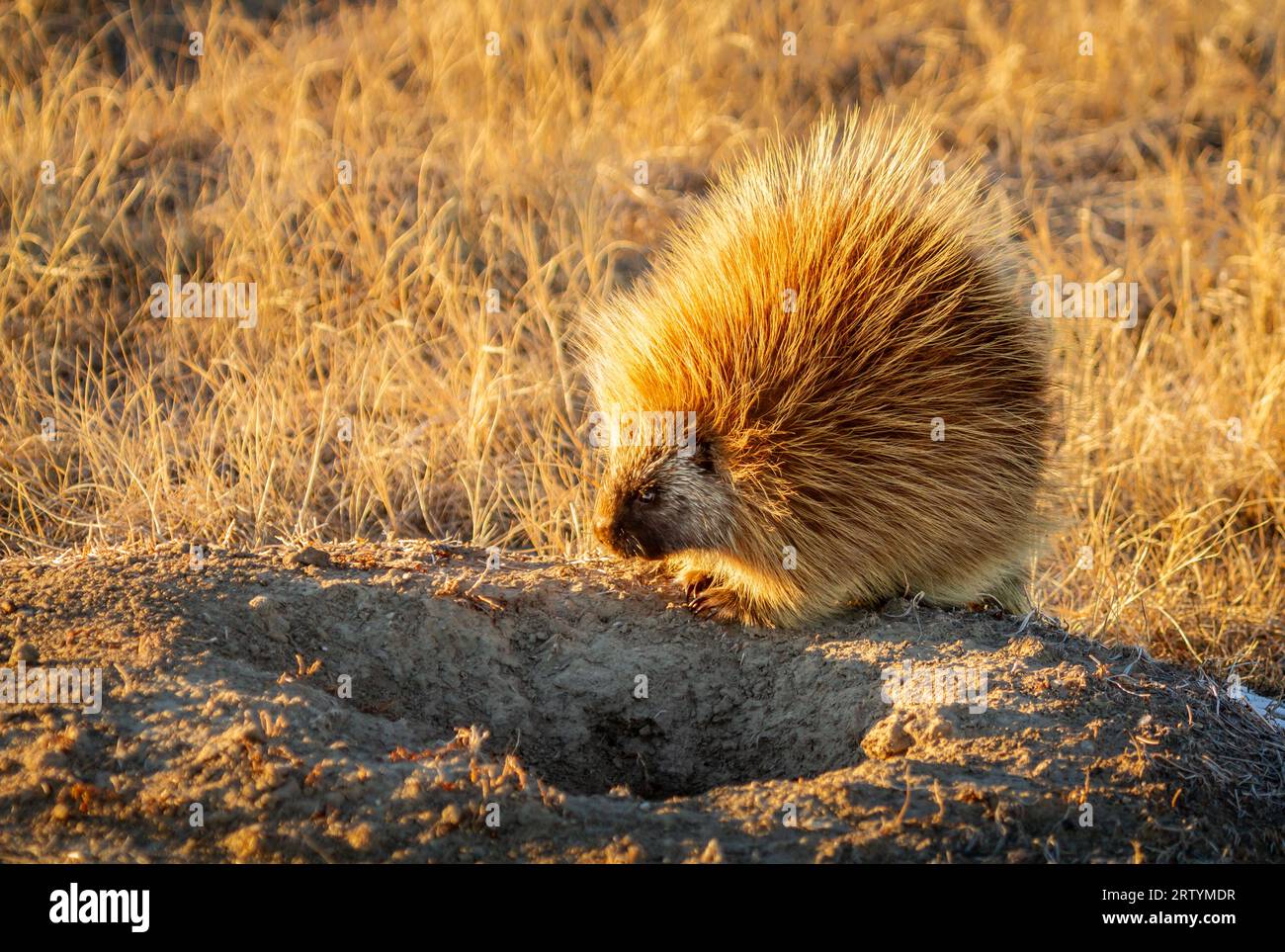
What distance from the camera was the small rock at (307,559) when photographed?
15.0ft

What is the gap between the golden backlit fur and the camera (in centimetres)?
441

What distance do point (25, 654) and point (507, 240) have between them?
5440 mm

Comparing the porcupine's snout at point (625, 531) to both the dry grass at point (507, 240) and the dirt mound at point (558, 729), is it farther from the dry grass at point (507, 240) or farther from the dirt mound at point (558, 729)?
the dry grass at point (507, 240)

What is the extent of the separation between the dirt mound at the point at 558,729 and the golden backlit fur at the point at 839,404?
0.30 m

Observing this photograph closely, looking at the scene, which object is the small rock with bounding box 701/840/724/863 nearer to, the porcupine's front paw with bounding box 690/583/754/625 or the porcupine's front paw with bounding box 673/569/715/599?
the porcupine's front paw with bounding box 690/583/754/625

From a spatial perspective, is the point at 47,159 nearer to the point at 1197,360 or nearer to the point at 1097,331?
the point at 1097,331

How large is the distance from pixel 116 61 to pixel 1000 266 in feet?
34.0

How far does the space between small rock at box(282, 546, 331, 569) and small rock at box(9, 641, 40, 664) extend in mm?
944

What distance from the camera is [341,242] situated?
8336 millimetres

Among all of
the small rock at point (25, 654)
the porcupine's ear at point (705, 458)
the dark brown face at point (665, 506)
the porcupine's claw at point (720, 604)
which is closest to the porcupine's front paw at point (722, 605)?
the porcupine's claw at point (720, 604)

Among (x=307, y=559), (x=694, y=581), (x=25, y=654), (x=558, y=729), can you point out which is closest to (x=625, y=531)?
(x=694, y=581)

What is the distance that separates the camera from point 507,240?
872 centimetres

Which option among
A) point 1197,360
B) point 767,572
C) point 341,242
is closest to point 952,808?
point 767,572

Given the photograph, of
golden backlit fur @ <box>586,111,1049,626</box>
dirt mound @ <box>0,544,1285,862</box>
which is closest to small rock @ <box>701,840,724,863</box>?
dirt mound @ <box>0,544,1285,862</box>
